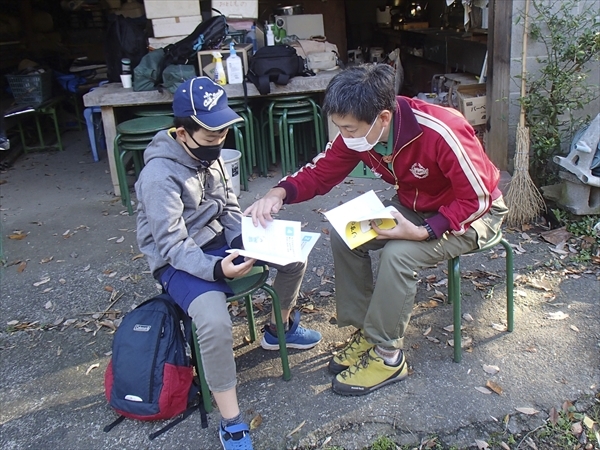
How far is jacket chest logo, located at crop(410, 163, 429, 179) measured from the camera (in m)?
2.63

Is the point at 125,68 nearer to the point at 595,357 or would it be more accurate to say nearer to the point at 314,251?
the point at 314,251

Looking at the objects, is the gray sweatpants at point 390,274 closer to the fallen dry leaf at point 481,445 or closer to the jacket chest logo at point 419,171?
the jacket chest logo at point 419,171

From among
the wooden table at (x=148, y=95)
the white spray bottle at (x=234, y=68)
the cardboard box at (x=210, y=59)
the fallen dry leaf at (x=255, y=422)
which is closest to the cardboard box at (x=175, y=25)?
the cardboard box at (x=210, y=59)

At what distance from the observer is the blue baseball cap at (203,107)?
245 centimetres

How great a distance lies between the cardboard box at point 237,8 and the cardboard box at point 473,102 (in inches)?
96.6

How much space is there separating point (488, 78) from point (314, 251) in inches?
86.1

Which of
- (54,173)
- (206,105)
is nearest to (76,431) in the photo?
(206,105)

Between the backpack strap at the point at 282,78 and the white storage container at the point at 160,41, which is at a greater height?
the white storage container at the point at 160,41

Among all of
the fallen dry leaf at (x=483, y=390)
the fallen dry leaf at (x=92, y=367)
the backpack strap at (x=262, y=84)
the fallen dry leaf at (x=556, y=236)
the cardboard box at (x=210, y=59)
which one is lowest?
the fallen dry leaf at (x=483, y=390)

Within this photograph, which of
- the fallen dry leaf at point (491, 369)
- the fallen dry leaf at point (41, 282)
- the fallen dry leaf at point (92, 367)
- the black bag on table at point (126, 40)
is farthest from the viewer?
the black bag on table at point (126, 40)

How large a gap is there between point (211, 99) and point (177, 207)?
19.5 inches

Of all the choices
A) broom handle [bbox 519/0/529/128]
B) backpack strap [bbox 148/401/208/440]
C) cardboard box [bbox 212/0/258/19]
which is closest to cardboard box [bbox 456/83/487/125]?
broom handle [bbox 519/0/529/128]

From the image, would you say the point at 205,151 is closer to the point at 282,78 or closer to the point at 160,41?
the point at 282,78

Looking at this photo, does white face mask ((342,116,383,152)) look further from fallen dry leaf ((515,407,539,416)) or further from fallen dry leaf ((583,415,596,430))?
fallen dry leaf ((583,415,596,430))
